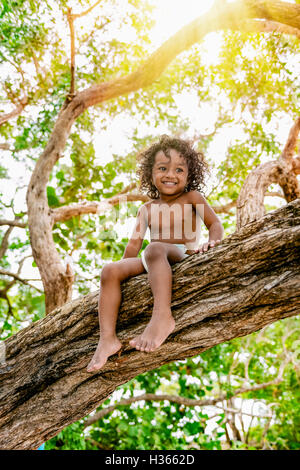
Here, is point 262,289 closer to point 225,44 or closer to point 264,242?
point 264,242

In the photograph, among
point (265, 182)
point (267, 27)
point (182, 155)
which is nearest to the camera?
point (182, 155)

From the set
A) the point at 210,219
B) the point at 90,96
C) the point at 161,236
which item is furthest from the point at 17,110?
the point at 210,219

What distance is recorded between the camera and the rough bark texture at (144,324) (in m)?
1.66

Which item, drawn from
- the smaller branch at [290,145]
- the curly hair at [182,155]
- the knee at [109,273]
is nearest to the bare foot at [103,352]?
the knee at [109,273]

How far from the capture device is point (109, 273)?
198 cm

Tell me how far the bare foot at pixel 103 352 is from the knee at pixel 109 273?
0.31 meters

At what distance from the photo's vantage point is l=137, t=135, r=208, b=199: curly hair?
2.44 meters

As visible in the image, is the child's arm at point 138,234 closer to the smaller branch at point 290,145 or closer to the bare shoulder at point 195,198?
the bare shoulder at point 195,198

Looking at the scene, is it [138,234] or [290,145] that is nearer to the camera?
[138,234]

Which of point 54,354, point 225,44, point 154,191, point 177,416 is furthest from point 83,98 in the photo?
point 177,416

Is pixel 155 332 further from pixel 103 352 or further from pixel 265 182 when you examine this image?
pixel 265 182

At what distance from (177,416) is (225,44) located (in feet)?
16.3

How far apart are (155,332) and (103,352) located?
1.00 ft

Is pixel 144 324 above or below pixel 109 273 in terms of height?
below
